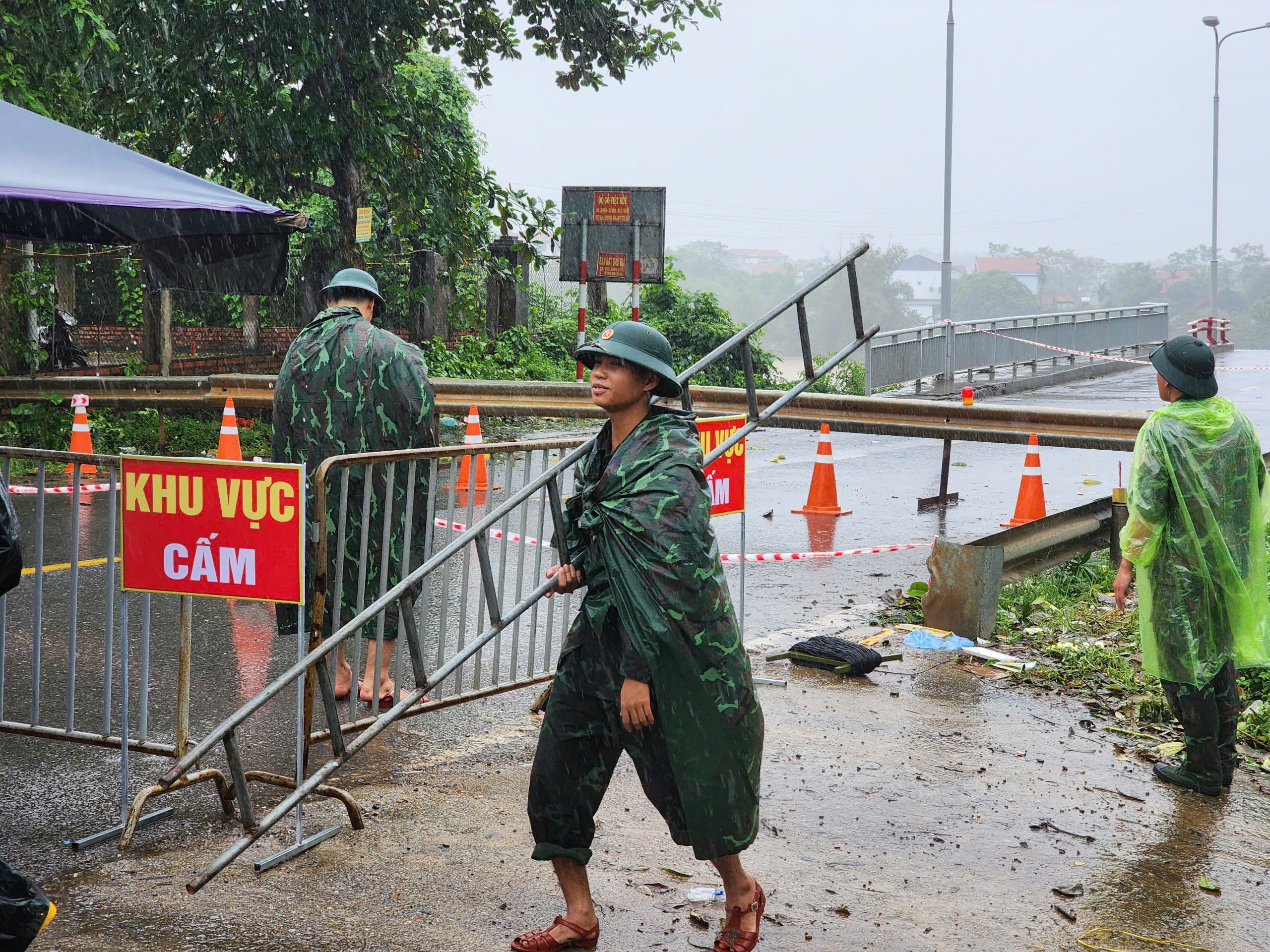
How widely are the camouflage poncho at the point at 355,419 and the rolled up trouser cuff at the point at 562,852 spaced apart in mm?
2169

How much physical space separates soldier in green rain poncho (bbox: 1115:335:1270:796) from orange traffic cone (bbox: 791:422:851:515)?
641cm

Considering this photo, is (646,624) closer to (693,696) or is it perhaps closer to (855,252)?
(693,696)

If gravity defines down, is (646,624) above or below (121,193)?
below

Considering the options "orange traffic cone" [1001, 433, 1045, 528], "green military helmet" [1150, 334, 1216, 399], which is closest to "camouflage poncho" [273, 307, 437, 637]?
"green military helmet" [1150, 334, 1216, 399]

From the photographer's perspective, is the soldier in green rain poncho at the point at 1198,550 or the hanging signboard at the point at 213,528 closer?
the hanging signboard at the point at 213,528

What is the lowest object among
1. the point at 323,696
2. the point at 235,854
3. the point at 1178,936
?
the point at 1178,936

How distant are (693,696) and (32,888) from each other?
171 cm

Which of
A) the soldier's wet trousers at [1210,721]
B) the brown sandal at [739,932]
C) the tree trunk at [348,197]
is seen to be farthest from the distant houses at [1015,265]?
the brown sandal at [739,932]

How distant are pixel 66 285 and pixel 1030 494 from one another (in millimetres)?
17288

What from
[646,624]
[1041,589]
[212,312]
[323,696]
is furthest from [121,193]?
[212,312]

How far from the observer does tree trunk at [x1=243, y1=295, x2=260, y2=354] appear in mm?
20281

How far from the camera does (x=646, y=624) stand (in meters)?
3.28

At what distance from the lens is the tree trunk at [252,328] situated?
20.3 meters

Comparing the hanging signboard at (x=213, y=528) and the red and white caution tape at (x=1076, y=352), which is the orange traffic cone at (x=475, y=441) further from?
the red and white caution tape at (x=1076, y=352)
